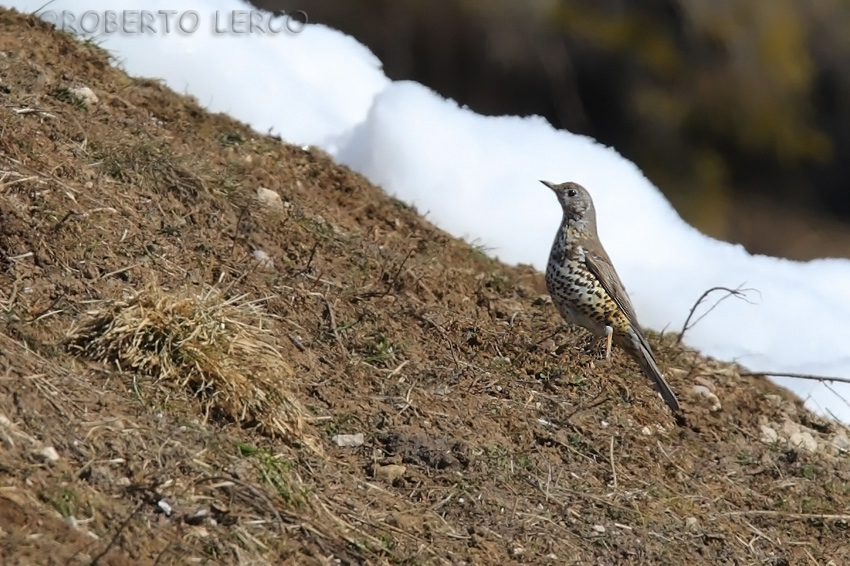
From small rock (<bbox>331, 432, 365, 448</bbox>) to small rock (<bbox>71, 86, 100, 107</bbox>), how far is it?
98.6 inches

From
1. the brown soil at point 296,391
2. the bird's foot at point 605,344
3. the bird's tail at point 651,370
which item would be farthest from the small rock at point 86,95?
the bird's tail at point 651,370

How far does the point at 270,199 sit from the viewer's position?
22.0 feet

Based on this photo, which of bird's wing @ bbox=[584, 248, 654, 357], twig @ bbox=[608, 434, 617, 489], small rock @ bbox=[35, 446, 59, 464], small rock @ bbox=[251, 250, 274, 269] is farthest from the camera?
bird's wing @ bbox=[584, 248, 654, 357]

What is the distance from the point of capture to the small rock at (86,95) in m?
6.54

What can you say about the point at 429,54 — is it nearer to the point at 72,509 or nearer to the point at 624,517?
the point at 624,517

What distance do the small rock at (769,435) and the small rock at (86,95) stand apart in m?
3.51

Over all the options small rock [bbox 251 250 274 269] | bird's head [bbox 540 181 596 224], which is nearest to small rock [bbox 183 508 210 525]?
small rock [bbox 251 250 274 269]

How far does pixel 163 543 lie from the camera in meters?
3.70

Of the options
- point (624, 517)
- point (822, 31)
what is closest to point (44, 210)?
point (624, 517)

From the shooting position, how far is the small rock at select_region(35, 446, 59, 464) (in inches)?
151

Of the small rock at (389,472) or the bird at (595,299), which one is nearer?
the small rock at (389,472)

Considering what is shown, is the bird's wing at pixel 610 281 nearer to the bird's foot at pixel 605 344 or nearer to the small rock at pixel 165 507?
the bird's foot at pixel 605 344

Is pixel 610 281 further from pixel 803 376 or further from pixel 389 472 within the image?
pixel 389 472

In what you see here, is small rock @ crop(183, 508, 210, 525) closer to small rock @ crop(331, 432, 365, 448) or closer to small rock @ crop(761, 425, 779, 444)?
small rock @ crop(331, 432, 365, 448)
